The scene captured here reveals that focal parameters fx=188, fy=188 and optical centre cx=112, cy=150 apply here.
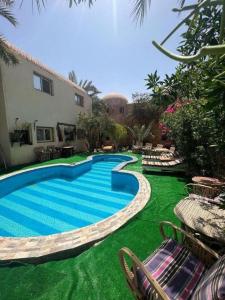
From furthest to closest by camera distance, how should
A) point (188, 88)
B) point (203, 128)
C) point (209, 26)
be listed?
point (203, 128)
point (188, 88)
point (209, 26)

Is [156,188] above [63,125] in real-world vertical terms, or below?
below

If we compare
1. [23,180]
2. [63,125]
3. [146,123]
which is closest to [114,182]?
[23,180]

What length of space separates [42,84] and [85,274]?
15.6 meters

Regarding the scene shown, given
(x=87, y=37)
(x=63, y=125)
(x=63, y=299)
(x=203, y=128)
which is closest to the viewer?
(x=63, y=299)

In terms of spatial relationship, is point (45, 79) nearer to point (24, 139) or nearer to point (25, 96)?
point (25, 96)

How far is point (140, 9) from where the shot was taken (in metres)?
1.94

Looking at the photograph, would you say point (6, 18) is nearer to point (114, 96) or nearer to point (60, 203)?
point (60, 203)

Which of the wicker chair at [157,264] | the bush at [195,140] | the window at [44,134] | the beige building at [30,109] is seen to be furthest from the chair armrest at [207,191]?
the window at [44,134]

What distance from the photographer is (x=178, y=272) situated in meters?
2.27

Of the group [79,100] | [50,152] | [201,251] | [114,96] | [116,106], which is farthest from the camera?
[114,96]

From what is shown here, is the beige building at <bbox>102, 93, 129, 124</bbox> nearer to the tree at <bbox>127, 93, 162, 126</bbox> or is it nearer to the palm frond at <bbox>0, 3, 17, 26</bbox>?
the tree at <bbox>127, 93, 162, 126</bbox>

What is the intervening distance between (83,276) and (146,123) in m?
22.1

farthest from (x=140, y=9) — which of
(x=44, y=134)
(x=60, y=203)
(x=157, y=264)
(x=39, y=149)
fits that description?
(x=44, y=134)

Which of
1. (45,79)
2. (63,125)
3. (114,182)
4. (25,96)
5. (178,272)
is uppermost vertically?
(45,79)
